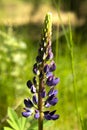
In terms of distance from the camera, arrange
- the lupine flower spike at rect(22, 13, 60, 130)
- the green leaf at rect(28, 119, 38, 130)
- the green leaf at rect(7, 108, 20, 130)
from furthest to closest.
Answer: the green leaf at rect(28, 119, 38, 130), the green leaf at rect(7, 108, 20, 130), the lupine flower spike at rect(22, 13, 60, 130)

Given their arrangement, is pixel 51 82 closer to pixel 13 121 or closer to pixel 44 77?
pixel 44 77

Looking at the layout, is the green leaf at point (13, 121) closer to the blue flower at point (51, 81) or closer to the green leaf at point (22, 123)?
the green leaf at point (22, 123)

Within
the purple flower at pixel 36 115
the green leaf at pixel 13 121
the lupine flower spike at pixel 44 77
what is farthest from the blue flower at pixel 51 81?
the green leaf at pixel 13 121

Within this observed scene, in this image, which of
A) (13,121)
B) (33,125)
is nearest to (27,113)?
(13,121)

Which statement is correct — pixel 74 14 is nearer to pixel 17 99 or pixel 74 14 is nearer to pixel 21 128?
pixel 17 99

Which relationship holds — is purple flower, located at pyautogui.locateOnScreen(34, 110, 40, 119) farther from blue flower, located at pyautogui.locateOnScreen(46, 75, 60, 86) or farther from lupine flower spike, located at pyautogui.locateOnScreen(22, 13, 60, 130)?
blue flower, located at pyautogui.locateOnScreen(46, 75, 60, 86)

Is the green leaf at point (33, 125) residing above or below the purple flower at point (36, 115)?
below

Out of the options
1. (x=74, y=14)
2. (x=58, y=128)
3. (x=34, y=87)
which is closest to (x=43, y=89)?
(x=34, y=87)

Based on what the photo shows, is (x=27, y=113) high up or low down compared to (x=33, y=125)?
up

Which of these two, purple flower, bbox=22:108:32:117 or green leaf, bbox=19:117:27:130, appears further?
green leaf, bbox=19:117:27:130

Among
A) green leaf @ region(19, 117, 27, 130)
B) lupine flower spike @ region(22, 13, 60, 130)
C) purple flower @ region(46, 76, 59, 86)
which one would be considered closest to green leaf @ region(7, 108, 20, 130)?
green leaf @ region(19, 117, 27, 130)

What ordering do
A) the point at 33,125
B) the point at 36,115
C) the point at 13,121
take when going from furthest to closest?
the point at 33,125 → the point at 13,121 → the point at 36,115
